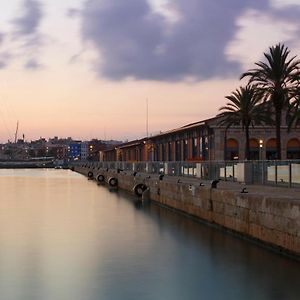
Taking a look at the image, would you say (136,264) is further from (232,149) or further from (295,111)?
(232,149)

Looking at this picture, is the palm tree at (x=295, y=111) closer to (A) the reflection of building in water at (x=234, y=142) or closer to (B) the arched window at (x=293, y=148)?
(A) the reflection of building in water at (x=234, y=142)

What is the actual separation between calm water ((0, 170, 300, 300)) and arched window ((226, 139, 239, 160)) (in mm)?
55508

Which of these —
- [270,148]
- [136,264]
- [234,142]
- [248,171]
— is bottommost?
[136,264]

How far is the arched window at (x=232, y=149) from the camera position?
288ft

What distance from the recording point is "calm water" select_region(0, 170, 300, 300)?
15633 millimetres

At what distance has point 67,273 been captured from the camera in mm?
18000

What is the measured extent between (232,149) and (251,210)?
66.9 meters

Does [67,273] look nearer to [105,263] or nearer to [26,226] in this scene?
[105,263]

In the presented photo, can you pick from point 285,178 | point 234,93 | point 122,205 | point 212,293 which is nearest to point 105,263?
point 212,293

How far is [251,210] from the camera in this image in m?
22.1

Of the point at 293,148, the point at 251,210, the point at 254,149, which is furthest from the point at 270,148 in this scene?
the point at 251,210

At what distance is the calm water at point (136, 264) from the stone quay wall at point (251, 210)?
0.55 m

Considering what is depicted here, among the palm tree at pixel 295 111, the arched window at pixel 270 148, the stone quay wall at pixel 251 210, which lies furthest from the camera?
the arched window at pixel 270 148

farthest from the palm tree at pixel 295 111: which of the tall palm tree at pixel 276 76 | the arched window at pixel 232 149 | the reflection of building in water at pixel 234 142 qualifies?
the arched window at pixel 232 149
